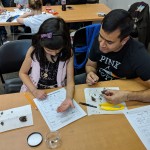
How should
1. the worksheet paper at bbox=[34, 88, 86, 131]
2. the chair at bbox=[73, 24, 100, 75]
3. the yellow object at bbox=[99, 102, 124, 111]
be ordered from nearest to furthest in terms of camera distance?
the worksheet paper at bbox=[34, 88, 86, 131] → the yellow object at bbox=[99, 102, 124, 111] → the chair at bbox=[73, 24, 100, 75]

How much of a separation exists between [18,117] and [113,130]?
531 mm

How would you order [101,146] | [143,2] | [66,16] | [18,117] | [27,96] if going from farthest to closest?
[143,2]
[66,16]
[27,96]
[18,117]
[101,146]

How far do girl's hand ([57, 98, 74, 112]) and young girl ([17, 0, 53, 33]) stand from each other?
5.67 ft

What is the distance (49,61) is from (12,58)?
1.33 ft

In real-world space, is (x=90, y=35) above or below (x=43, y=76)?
Result: above

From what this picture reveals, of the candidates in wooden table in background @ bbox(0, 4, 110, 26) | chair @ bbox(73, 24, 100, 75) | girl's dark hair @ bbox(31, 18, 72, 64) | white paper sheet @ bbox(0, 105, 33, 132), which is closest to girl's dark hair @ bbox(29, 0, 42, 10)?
wooden table in background @ bbox(0, 4, 110, 26)

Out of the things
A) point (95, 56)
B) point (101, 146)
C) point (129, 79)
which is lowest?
point (101, 146)

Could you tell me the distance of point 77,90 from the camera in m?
1.35

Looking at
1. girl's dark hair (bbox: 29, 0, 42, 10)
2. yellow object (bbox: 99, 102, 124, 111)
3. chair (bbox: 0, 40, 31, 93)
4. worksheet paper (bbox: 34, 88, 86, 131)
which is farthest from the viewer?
girl's dark hair (bbox: 29, 0, 42, 10)

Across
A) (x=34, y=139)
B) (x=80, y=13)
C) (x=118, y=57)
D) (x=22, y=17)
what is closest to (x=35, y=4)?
(x=22, y=17)

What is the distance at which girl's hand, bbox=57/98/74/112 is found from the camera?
46.0 inches

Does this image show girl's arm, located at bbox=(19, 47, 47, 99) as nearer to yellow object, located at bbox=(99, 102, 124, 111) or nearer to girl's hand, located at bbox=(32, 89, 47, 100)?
girl's hand, located at bbox=(32, 89, 47, 100)

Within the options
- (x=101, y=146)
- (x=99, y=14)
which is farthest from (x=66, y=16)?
(x=101, y=146)

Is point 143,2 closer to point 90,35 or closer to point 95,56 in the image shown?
point 90,35
